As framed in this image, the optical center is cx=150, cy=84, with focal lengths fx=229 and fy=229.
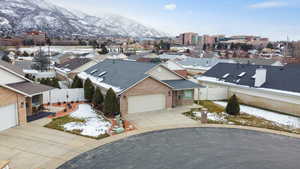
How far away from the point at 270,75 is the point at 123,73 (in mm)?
16578

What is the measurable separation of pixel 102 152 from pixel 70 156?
1758 millimetres

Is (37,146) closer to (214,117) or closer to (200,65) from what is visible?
(214,117)

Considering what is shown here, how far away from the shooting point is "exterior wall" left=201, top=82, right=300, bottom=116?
21.6 metres

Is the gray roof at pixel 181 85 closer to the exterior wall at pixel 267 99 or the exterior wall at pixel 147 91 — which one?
the exterior wall at pixel 147 91

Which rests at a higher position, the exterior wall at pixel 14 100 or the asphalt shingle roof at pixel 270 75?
the asphalt shingle roof at pixel 270 75

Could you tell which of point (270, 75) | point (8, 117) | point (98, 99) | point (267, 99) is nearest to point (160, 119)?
point (98, 99)

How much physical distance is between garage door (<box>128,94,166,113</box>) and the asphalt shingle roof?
10.5 meters

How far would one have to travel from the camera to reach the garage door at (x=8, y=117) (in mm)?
16016

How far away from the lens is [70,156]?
12633 mm

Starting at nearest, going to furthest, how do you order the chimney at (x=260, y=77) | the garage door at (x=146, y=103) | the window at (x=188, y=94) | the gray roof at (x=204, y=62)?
the garage door at (x=146, y=103), the window at (x=188, y=94), the chimney at (x=260, y=77), the gray roof at (x=204, y=62)

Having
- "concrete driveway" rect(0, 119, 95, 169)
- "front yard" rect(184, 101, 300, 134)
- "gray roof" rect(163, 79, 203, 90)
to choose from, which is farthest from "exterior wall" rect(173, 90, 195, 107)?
"concrete driveway" rect(0, 119, 95, 169)

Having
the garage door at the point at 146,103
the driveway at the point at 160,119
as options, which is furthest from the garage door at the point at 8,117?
the garage door at the point at 146,103

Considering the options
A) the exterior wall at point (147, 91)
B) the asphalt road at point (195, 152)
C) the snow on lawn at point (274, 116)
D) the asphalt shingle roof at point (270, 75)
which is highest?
the asphalt shingle roof at point (270, 75)

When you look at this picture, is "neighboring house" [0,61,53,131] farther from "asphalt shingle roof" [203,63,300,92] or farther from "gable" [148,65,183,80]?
"asphalt shingle roof" [203,63,300,92]
